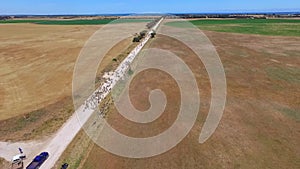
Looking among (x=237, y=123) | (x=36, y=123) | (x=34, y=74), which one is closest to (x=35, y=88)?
(x=34, y=74)

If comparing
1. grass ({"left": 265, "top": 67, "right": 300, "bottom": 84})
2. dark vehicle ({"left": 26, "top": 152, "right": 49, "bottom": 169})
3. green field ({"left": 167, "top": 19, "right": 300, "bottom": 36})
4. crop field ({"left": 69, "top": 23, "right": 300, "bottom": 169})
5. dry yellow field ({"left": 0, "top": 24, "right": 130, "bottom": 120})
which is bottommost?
green field ({"left": 167, "top": 19, "right": 300, "bottom": 36})

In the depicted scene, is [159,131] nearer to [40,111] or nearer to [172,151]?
[172,151]

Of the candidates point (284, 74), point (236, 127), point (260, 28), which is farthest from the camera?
point (260, 28)

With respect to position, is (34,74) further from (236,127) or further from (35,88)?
(236,127)

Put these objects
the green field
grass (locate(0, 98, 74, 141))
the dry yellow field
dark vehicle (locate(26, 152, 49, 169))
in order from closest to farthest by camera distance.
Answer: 1. dark vehicle (locate(26, 152, 49, 169))
2. grass (locate(0, 98, 74, 141))
3. the dry yellow field
4. the green field

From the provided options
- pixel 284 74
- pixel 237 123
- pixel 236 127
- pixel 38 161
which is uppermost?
pixel 38 161

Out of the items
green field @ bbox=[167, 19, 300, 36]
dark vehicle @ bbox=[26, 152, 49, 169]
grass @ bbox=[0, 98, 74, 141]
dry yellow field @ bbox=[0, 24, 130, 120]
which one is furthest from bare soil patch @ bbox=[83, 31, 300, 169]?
green field @ bbox=[167, 19, 300, 36]

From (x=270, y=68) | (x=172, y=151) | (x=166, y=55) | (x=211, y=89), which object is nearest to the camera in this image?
(x=172, y=151)

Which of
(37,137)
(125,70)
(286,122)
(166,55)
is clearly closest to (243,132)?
(286,122)

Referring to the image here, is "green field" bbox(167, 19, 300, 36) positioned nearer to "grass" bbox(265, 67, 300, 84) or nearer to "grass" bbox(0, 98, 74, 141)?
"grass" bbox(265, 67, 300, 84)
